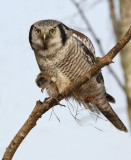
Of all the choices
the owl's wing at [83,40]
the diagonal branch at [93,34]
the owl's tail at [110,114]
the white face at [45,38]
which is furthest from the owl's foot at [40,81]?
the diagonal branch at [93,34]

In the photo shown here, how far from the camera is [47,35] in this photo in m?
4.27

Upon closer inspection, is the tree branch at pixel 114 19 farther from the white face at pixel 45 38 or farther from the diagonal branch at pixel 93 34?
the white face at pixel 45 38

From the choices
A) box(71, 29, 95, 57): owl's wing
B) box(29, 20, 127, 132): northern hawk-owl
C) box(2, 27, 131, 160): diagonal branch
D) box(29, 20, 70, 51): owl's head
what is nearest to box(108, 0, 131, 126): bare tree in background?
box(71, 29, 95, 57): owl's wing

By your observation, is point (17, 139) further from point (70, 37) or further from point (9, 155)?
point (70, 37)

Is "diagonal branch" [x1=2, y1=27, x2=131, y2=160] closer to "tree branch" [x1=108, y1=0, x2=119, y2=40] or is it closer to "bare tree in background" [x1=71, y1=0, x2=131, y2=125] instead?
"bare tree in background" [x1=71, y1=0, x2=131, y2=125]

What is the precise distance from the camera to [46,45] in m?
4.24

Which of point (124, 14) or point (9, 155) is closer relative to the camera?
point (9, 155)

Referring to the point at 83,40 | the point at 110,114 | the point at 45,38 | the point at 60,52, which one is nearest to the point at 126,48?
the point at 110,114

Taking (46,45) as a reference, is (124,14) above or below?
above

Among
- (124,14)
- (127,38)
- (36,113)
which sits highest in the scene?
(124,14)

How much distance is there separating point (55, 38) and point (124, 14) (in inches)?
67.1

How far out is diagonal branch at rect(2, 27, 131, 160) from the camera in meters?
3.06

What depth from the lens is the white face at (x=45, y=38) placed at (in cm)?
424

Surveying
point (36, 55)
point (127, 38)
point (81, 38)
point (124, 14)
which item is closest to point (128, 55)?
point (124, 14)
